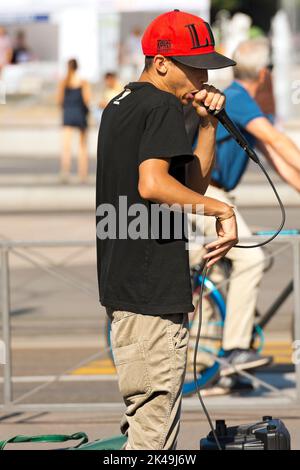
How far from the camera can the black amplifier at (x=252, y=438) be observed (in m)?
4.45

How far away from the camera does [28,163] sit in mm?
24703

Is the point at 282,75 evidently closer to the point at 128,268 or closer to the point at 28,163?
the point at 28,163

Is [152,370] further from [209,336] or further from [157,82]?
[209,336]

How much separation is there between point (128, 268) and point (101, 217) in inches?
10.4

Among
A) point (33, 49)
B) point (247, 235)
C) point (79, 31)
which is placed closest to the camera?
point (247, 235)

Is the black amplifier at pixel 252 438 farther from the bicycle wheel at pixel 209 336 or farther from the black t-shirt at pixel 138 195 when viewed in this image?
the bicycle wheel at pixel 209 336

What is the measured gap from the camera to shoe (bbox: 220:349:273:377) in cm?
701

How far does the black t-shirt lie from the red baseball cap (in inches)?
5.4

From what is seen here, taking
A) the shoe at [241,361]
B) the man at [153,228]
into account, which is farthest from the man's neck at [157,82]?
the shoe at [241,361]

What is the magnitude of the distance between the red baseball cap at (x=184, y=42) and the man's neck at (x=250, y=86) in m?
2.87

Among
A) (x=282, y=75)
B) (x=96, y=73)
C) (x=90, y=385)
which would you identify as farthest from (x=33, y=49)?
(x=90, y=385)

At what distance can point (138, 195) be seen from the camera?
14.0 ft

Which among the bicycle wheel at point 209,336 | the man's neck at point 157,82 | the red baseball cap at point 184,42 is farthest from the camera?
the bicycle wheel at point 209,336
